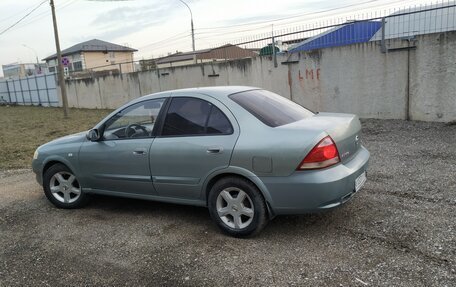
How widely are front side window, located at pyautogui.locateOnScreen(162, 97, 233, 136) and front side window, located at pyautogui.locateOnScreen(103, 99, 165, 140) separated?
227mm

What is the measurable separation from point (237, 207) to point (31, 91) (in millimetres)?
34796

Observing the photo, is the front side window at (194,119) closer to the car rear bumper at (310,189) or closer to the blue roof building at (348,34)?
the car rear bumper at (310,189)

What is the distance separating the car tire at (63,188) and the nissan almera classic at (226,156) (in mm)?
113

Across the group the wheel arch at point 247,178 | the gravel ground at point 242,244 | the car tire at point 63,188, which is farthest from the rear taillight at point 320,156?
the car tire at point 63,188

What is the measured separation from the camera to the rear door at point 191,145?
3986 mm

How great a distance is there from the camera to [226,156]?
12.8 ft

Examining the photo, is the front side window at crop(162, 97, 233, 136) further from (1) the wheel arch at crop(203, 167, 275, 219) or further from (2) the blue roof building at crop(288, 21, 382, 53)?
(2) the blue roof building at crop(288, 21, 382, 53)

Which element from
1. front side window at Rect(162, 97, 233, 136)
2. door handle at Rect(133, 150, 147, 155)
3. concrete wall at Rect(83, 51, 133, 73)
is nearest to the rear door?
front side window at Rect(162, 97, 233, 136)

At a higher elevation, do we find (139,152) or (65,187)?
(139,152)

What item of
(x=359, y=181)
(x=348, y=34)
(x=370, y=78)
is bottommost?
(x=359, y=181)

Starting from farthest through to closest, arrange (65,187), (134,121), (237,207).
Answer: (65,187), (134,121), (237,207)

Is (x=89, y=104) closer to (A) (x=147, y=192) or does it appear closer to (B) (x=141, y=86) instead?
(B) (x=141, y=86)

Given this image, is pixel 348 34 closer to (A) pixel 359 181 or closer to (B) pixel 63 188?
(A) pixel 359 181

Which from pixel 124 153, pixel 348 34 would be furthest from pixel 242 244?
pixel 348 34
